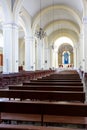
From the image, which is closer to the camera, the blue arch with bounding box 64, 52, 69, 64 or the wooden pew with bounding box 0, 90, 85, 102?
the wooden pew with bounding box 0, 90, 85, 102

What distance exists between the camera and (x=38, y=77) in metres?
14.9

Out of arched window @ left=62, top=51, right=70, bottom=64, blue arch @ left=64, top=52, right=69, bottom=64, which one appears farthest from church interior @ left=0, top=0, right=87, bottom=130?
blue arch @ left=64, top=52, right=69, bottom=64

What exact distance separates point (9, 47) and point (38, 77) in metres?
2.77

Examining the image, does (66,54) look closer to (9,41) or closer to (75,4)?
(75,4)

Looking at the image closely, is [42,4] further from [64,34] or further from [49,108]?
[49,108]

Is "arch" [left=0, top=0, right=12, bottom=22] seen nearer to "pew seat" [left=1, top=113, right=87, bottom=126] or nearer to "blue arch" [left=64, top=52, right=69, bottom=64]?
"pew seat" [left=1, top=113, right=87, bottom=126]

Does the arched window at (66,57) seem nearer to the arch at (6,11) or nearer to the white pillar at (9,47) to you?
the white pillar at (9,47)

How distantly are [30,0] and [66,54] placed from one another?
Answer: 100 feet

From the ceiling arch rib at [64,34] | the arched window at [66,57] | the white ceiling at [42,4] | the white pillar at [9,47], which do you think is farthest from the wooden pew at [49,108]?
the arched window at [66,57]

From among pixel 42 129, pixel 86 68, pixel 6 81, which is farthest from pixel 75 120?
pixel 86 68

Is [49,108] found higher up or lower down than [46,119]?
higher up

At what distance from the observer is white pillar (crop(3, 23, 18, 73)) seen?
14.9m

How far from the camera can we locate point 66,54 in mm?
48094

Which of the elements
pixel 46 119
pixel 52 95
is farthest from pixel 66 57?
pixel 46 119
